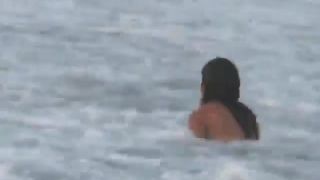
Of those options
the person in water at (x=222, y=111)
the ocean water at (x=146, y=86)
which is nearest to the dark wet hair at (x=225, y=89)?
the person in water at (x=222, y=111)

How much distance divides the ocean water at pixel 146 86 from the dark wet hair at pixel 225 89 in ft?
0.64

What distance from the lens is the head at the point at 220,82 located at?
23.2ft

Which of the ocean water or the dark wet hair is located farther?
the dark wet hair

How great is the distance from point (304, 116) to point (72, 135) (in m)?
2.07

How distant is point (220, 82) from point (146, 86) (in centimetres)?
226

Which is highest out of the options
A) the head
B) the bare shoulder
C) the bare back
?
the head

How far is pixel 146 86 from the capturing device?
9289 millimetres

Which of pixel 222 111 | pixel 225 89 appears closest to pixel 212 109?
pixel 222 111

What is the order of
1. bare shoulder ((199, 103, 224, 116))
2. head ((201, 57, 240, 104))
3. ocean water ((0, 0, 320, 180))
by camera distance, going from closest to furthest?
ocean water ((0, 0, 320, 180)), bare shoulder ((199, 103, 224, 116)), head ((201, 57, 240, 104))

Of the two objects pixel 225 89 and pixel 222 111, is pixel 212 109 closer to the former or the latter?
pixel 222 111

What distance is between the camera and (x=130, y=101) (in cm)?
862

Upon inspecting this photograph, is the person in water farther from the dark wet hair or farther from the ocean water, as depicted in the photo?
the ocean water

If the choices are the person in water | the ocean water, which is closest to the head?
the person in water

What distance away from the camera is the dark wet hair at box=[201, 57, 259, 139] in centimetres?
706
